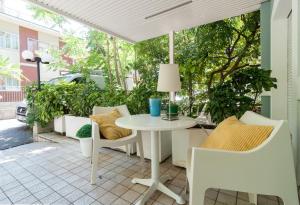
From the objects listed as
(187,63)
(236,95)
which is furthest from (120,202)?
(187,63)

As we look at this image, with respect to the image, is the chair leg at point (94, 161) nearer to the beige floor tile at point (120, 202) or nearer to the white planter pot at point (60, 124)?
the beige floor tile at point (120, 202)

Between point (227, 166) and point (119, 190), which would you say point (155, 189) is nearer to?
point (119, 190)

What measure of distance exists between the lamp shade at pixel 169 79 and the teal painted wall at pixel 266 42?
1.67 meters

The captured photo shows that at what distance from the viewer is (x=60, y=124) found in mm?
4254

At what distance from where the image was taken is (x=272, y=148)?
3.56 feet

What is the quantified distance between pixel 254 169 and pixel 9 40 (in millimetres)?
11912

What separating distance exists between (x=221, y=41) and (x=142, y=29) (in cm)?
159

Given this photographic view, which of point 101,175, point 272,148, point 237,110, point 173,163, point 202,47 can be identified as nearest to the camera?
point 272,148

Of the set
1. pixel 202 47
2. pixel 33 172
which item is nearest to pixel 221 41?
pixel 202 47

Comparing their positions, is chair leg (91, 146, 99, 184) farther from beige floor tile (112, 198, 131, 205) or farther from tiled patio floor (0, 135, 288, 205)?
beige floor tile (112, 198, 131, 205)

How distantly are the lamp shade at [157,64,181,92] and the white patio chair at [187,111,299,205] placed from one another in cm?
94

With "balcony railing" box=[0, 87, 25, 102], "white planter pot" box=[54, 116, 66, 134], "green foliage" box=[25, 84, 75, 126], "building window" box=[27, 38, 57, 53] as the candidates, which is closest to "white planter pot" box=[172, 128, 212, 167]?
"white planter pot" box=[54, 116, 66, 134]

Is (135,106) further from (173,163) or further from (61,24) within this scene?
(61,24)

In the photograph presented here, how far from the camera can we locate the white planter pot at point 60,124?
13.9ft
